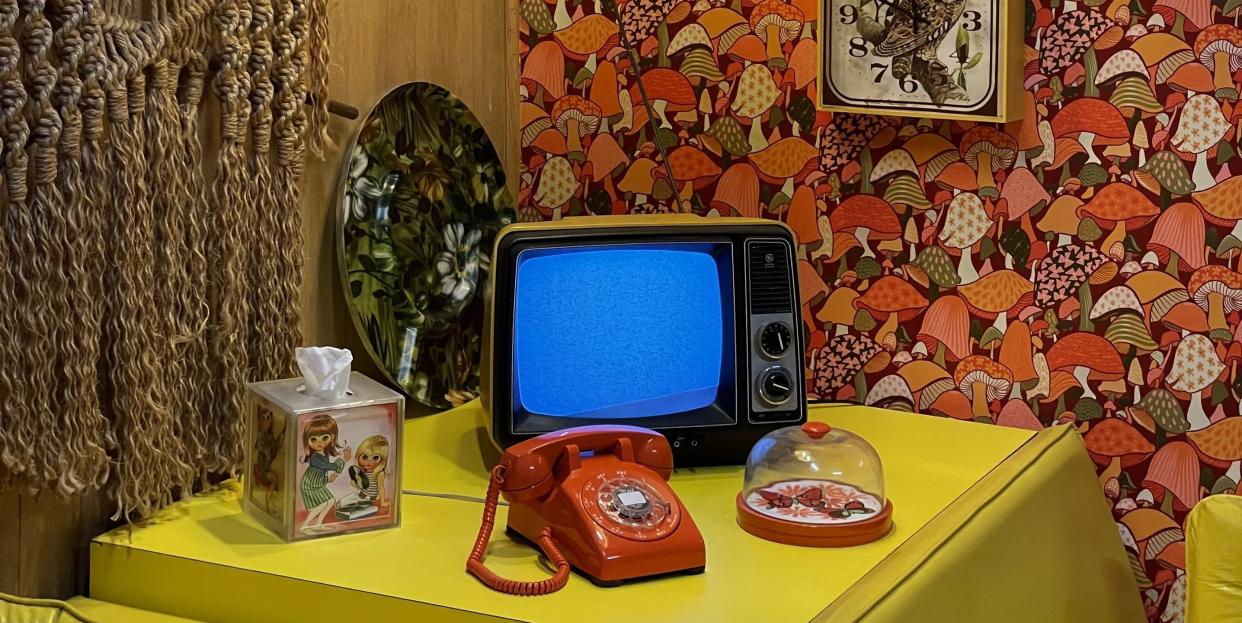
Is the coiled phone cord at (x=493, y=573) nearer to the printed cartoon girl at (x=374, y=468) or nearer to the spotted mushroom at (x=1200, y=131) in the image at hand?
the printed cartoon girl at (x=374, y=468)

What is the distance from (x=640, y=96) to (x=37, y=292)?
1.15 m

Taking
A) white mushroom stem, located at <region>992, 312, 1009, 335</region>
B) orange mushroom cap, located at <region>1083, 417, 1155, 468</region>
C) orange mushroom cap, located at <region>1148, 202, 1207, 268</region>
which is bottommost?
orange mushroom cap, located at <region>1083, 417, 1155, 468</region>

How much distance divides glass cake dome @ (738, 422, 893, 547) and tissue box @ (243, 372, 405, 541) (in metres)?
0.42

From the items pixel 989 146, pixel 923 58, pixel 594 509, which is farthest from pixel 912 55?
pixel 594 509

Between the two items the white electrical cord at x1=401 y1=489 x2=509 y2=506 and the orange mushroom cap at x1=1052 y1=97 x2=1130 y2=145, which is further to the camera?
the orange mushroom cap at x1=1052 y1=97 x2=1130 y2=145

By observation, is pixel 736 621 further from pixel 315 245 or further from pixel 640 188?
pixel 640 188

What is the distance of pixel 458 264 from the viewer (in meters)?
2.03

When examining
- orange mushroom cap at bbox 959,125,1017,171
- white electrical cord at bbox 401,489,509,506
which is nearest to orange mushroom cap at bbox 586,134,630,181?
orange mushroom cap at bbox 959,125,1017,171

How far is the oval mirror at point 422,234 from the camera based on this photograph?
72.8 inches

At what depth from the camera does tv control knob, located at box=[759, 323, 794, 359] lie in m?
1.74

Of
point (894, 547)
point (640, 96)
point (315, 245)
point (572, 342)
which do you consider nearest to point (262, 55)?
point (315, 245)

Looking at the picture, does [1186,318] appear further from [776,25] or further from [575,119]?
[575,119]

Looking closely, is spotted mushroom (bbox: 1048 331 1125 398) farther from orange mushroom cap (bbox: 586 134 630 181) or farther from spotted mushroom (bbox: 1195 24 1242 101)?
orange mushroom cap (bbox: 586 134 630 181)

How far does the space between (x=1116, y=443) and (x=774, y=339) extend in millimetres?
591
